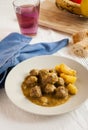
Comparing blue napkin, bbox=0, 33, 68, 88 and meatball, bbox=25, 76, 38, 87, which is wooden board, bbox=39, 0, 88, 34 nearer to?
blue napkin, bbox=0, 33, 68, 88

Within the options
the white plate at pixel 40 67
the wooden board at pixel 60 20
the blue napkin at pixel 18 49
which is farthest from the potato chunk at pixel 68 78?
the wooden board at pixel 60 20

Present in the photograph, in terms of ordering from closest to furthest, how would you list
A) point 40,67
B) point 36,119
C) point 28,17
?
point 36,119
point 40,67
point 28,17

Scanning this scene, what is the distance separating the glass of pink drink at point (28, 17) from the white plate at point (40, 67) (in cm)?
20

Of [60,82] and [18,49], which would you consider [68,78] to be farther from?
[18,49]

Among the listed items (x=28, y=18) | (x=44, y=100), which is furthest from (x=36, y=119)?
(x=28, y=18)

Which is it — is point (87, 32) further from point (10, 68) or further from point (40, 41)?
point (10, 68)

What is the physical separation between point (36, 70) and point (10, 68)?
0.08 m

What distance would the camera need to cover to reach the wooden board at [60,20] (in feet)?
2.93

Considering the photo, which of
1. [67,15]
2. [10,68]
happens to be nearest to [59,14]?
[67,15]

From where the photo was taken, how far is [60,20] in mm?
941

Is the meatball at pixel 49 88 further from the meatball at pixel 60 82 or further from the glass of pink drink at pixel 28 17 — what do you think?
the glass of pink drink at pixel 28 17

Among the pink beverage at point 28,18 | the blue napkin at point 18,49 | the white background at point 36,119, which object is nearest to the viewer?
the white background at point 36,119

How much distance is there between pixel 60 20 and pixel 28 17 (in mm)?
128

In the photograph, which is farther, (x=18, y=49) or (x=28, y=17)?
(x=28, y=17)
